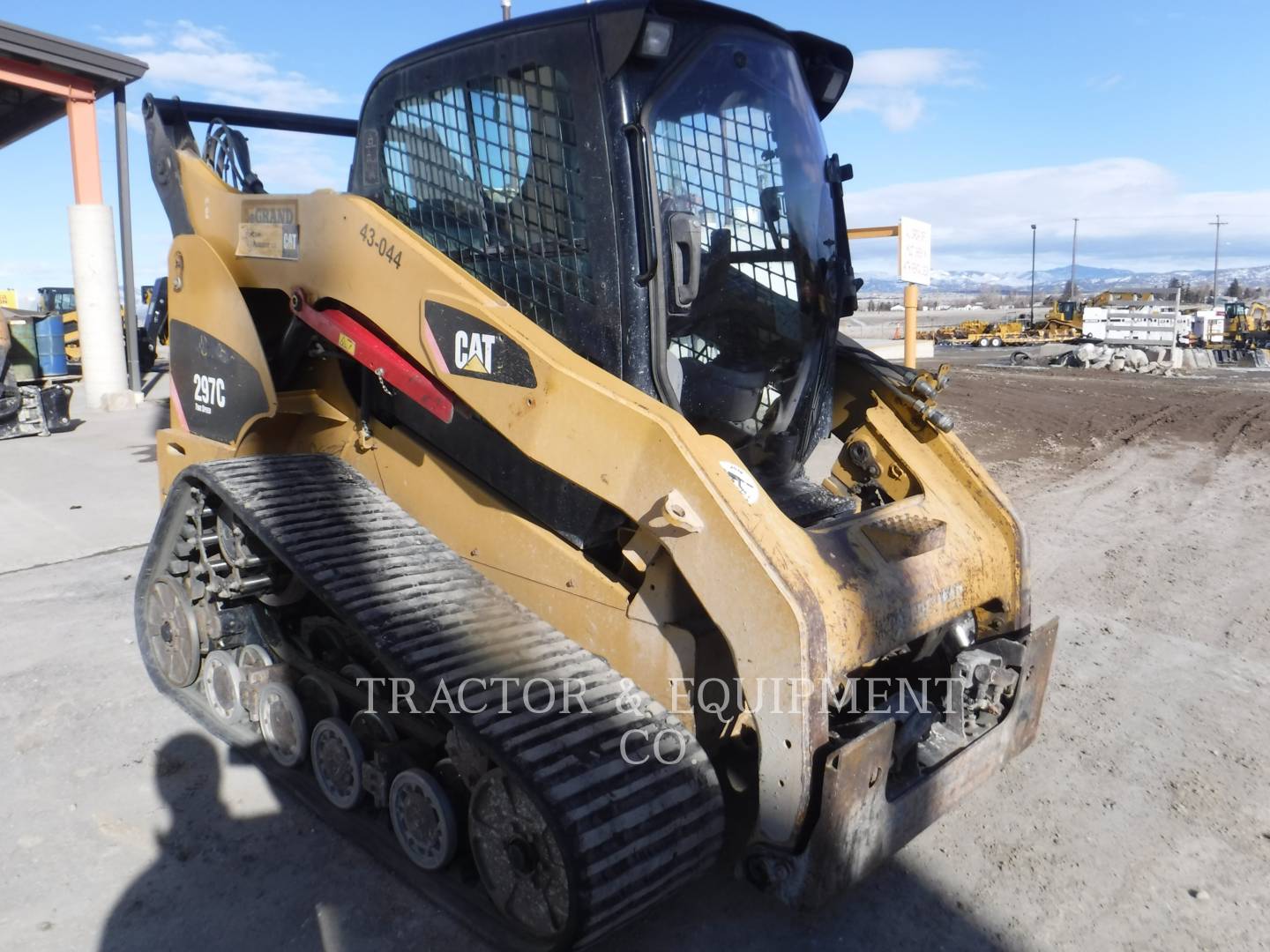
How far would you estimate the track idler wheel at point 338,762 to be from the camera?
3104 mm

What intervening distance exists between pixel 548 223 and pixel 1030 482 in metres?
7.24

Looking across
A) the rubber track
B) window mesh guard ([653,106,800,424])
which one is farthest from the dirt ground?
window mesh guard ([653,106,800,424])

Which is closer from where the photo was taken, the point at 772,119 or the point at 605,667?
the point at 605,667

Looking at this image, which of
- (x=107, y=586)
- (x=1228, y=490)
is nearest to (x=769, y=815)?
(x=107, y=586)

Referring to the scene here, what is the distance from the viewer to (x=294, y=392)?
12.9 feet

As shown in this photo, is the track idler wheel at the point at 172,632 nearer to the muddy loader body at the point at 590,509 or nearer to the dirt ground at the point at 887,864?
the muddy loader body at the point at 590,509

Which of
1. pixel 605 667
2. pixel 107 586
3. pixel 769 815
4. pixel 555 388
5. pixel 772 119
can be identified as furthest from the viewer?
pixel 107 586

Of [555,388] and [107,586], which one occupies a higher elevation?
[555,388]

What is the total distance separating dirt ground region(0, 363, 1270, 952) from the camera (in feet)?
9.07

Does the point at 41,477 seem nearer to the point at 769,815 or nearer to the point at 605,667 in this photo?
the point at 605,667

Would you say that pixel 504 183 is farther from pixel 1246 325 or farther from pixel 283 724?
pixel 1246 325

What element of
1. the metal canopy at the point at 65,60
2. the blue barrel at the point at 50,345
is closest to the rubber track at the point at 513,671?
the metal canopy at the point at 65,60

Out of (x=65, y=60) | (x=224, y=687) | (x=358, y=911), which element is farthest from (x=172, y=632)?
(x=65, y=60)

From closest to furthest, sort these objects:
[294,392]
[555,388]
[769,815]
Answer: [769,815] → [555,388] → [294,392]
